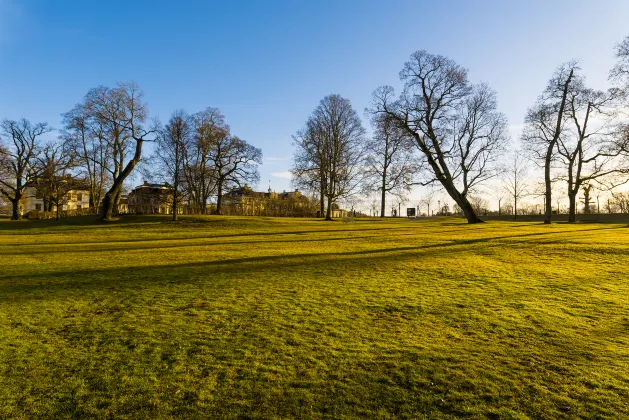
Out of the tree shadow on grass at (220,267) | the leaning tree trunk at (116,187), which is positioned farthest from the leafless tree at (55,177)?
the tree shadow on grass at (220,267)

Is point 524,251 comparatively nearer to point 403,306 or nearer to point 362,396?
point 403,306

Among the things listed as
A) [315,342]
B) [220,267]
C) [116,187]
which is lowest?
[315,342]

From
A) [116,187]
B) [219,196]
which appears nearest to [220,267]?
[116,187]

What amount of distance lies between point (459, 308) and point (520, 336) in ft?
5.12

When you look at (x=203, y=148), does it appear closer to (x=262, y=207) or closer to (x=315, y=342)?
(x=262, y=207)

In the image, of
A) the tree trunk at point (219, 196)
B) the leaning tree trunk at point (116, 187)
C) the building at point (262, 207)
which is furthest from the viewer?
the building at point (262, 207)

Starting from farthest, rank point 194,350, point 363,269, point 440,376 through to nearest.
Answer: point 363,269 < point 194,350 < point 440,376

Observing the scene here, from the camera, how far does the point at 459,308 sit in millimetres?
7047

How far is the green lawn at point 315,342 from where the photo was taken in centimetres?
367

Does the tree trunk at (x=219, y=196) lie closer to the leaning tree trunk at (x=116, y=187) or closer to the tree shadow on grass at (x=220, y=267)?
the leaning tree trunk at (x=116, y=187)

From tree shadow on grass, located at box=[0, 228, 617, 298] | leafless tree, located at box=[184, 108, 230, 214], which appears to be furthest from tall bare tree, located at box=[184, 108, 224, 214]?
tree shadow on grass, located at box=[0, 228, 617, 298]

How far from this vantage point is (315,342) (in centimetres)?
526

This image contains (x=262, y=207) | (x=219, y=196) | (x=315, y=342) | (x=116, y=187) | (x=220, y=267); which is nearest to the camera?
(x=315, y=342)

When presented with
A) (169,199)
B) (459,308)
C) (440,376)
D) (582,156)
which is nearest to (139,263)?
(459,308)
